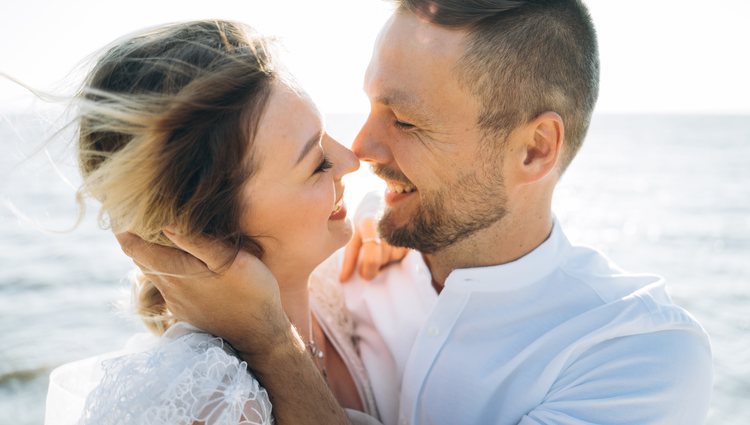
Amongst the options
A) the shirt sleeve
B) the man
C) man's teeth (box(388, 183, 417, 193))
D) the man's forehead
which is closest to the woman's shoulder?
the man

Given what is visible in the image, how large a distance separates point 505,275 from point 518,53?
40.6 inches

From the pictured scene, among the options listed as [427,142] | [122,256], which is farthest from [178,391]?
[122,256]

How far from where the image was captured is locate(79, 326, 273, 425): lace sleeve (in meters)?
2.02

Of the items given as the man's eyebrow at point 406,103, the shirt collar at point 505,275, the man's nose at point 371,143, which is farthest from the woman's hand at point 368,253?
the man's eyebrow at point 406,103

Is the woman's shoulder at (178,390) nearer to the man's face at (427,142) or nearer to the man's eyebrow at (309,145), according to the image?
the man's eyebrow at (309,145)

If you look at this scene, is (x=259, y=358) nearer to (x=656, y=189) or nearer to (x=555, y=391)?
(x=555, y=391)

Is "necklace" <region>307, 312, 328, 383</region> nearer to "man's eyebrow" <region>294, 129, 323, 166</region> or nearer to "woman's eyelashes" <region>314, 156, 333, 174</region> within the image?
"woman's eyelashes" <region>314, 156, 333, 174</region>

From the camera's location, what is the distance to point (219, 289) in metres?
2.28

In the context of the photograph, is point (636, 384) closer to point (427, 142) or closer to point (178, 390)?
point (427, 142)

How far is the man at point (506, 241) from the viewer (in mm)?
2525

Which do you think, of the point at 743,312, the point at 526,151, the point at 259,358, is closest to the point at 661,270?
the point at 743,312

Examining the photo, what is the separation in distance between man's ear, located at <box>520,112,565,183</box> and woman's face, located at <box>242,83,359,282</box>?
89 centimetres

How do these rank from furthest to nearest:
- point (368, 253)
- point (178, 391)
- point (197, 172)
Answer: point (368, 253) → point (197, 172) → point (178, 391)

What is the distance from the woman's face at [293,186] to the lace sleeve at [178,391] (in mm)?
541
